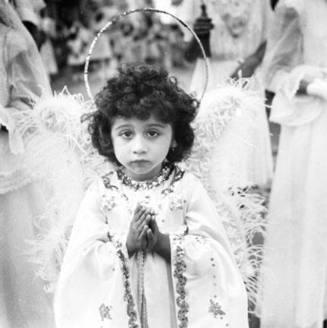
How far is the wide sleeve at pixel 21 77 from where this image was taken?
2212 millimetres

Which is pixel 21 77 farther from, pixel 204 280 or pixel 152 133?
pixel 204 280

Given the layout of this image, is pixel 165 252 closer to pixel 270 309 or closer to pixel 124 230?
pixel 124 230

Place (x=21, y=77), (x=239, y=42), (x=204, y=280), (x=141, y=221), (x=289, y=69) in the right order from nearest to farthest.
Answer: (x=141, y=221) → (x=204, y=280) → (x=21, y=77) → (x=289, y=69) → (x=239, y=42)

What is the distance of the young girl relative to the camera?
5.72ft

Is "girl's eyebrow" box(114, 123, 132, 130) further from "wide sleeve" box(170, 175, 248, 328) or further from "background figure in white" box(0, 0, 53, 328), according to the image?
"background figure in white" box(0, 0, 53, 328)

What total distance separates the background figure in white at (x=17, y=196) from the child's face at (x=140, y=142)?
554 mm

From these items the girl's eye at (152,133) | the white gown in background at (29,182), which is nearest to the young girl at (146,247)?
the girl's eye at (152,133)

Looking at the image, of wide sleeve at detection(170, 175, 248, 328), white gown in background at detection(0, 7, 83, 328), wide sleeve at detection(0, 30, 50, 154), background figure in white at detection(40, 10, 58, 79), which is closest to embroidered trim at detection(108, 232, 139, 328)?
wide sleeve at detection(170, 175, 248, 328)

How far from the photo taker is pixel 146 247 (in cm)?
174

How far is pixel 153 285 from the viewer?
1.76m

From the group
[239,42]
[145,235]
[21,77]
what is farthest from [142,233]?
[239,42]

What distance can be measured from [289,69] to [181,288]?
41.8 inches

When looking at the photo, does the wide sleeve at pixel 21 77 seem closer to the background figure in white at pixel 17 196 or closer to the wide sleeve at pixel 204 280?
the background figure in white at pixel 17 196

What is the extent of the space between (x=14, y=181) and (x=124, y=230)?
652 mm
